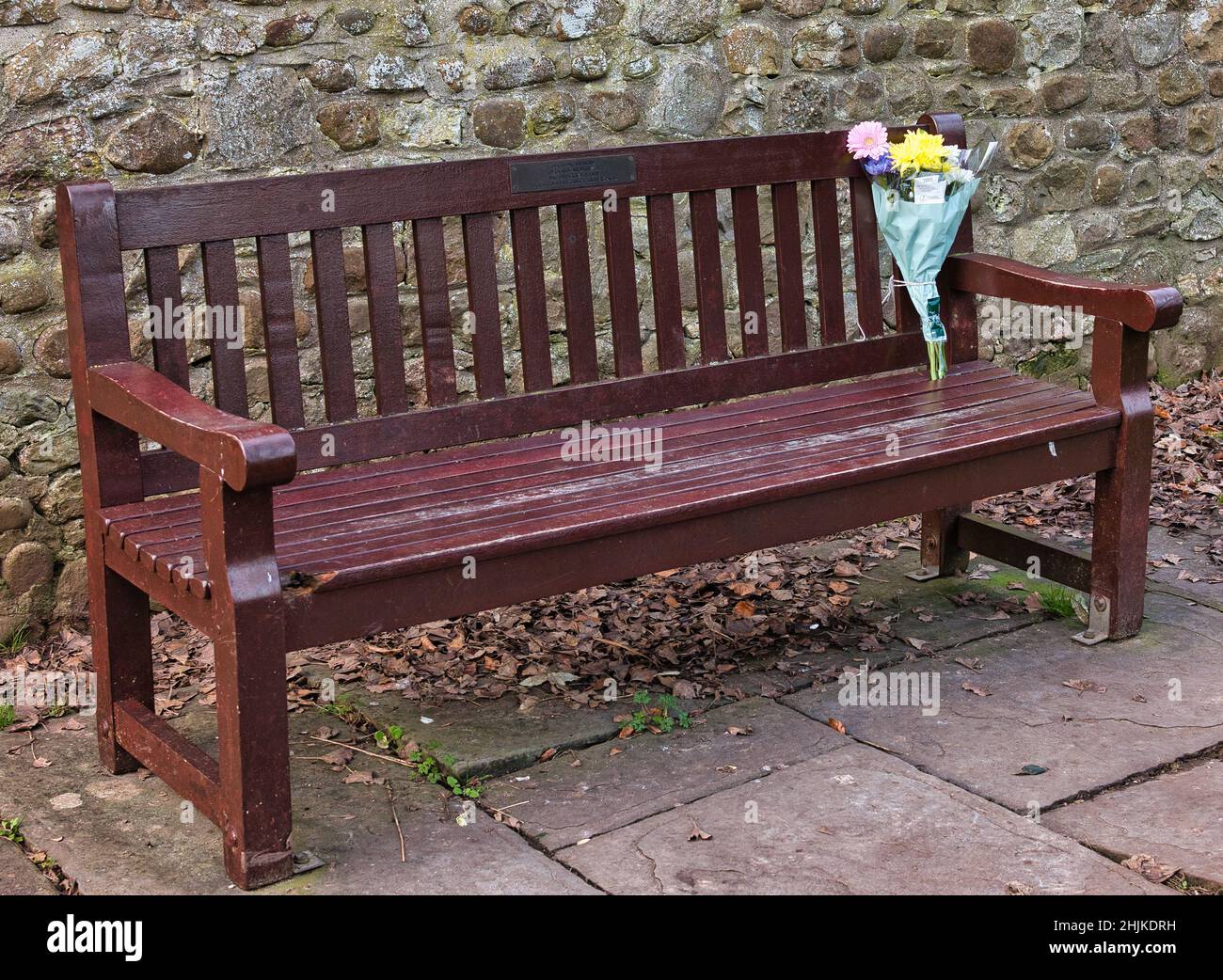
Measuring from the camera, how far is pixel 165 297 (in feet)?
10.2

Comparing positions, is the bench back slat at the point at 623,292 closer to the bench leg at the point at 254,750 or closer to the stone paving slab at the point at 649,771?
the stone paving slab at the point at 649,771

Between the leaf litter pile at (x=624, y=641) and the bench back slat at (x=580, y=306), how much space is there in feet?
2.39

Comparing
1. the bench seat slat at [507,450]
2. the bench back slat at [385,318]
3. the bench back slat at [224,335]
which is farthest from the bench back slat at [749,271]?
the bench back slat at [224,335]

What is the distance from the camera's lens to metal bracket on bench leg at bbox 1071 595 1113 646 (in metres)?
3.87

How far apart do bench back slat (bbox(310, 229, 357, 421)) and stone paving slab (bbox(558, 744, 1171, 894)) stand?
43.3 inches

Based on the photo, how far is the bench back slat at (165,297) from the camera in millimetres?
3105

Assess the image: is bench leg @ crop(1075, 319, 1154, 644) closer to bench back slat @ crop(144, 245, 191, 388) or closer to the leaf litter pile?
the leaf litter pile

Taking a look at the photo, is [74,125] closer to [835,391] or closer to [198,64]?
A: [198,64]

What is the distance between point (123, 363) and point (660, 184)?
53.2 inches

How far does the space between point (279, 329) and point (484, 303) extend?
19.1 inches

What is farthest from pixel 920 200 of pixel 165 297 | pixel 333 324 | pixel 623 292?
pixel 165 297

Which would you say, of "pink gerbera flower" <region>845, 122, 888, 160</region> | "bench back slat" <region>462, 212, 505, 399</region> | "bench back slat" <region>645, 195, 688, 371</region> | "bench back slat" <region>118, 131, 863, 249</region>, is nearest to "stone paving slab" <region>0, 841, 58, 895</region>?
"bench back slat" <region>118, 131, 863, 249</region>

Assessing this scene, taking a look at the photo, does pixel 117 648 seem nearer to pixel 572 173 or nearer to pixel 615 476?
pixel 615 476
